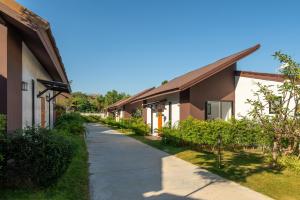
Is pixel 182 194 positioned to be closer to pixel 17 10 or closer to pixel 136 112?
pixel 17 10

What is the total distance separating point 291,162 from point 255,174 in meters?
1.42

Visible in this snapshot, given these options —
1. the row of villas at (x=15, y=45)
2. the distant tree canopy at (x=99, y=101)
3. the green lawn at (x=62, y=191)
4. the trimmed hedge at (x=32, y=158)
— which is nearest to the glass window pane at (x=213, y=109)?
the green lawn at (x=62, y=191)

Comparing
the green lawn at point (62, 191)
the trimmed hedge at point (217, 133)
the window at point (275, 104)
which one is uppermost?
the window at point (275, 104)

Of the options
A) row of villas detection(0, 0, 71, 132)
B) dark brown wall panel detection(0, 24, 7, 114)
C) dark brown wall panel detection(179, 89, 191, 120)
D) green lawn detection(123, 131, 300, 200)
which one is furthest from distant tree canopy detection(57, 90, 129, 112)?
dark brown wall panel detection(0, 24, 7, 114)

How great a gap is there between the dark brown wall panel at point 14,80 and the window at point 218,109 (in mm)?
10708

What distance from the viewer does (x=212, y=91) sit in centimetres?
1669

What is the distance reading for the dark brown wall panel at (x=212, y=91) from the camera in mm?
16328

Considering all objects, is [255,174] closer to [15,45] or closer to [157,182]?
[157,182]

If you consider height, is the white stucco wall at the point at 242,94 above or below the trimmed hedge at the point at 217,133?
above

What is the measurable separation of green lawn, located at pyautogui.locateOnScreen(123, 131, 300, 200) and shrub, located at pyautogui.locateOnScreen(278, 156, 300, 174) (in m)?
0.17

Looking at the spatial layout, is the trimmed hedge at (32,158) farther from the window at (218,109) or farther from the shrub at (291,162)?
the window at (218,109)

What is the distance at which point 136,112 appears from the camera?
37.7m

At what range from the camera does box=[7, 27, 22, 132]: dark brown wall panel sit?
6.98 meters

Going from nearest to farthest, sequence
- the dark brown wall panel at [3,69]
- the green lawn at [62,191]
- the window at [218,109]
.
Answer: the green lawn at [62,191], the dark brown wall panel at [3,69], the window at [218,109]
